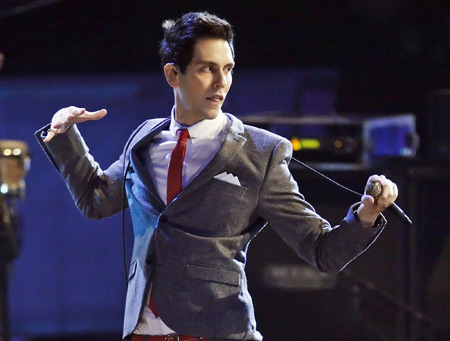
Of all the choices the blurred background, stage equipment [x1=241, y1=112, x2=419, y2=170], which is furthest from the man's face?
the blurred background

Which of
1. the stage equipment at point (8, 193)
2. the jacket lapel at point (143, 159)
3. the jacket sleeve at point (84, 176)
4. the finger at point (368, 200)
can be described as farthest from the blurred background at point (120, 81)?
the finger at point (368, 200)

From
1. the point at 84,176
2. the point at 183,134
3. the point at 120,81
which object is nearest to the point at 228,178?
the point at 183,134

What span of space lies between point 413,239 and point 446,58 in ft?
5.09

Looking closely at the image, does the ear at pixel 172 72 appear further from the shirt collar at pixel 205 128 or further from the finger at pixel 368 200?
the finger at pixel 368 200

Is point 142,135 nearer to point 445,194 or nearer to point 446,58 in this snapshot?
point 445,194

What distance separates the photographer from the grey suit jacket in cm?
191

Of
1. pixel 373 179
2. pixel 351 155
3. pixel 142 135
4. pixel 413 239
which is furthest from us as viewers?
pixel 351 155

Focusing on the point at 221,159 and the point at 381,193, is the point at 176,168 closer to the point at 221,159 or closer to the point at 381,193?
the point at 221,159

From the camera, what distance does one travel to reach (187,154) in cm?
201

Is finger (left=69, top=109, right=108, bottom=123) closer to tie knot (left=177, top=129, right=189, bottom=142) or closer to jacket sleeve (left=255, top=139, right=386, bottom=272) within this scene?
tie knot (left=177, top=129, right=189, bottom=142)

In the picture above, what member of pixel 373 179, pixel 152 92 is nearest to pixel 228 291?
pixel 373 179

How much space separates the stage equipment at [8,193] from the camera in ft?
13.4

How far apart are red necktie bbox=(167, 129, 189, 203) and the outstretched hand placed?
211mm

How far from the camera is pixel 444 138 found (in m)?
4.14
